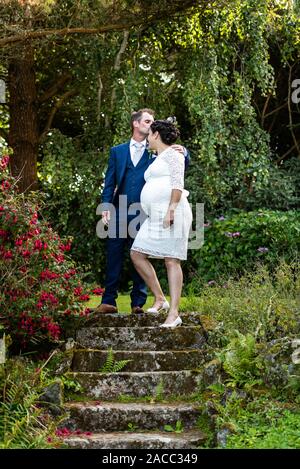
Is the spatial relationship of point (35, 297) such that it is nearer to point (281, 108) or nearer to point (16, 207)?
point (16, 207)

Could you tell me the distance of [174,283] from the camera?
254 inches

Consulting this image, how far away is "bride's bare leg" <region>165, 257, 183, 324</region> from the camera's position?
21.1ft

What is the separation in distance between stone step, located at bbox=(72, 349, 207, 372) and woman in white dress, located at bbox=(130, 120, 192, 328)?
1.50 ft

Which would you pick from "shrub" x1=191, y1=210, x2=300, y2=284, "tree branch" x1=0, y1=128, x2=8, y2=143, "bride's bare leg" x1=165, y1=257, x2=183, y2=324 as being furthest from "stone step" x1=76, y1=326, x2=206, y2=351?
"tree branch" x1=0, y1=128, x2=8, y2=143

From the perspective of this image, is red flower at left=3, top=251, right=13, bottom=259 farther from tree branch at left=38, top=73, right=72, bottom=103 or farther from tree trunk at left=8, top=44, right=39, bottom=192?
tree branch at left=38, top=73, right=72, bottom=103

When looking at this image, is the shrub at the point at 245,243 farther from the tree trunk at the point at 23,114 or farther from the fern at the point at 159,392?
the fern at the point at 159,392

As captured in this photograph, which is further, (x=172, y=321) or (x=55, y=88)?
(x=55, y=88)

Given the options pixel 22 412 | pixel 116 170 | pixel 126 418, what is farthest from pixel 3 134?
pixel 22 412

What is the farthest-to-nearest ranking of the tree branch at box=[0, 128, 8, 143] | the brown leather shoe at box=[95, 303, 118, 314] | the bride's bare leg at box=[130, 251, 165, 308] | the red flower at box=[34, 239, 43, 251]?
the tree branch at box=[0, 128, 8, 143] < the brown leather shoe at box=[95, 303, 118, 314] < the bride's bare leg at box=[130, 251, 165, 308] < the red flower at box=[34, 239, 43, 251]

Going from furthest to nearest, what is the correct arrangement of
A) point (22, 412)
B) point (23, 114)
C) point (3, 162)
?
point (23, 114) → point (3, 162) → point (22, 412)

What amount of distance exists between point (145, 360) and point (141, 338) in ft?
1.53

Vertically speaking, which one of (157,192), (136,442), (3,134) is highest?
(3,134)

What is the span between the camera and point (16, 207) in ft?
20.4

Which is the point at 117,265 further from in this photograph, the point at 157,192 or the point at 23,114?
the point at 23,114
